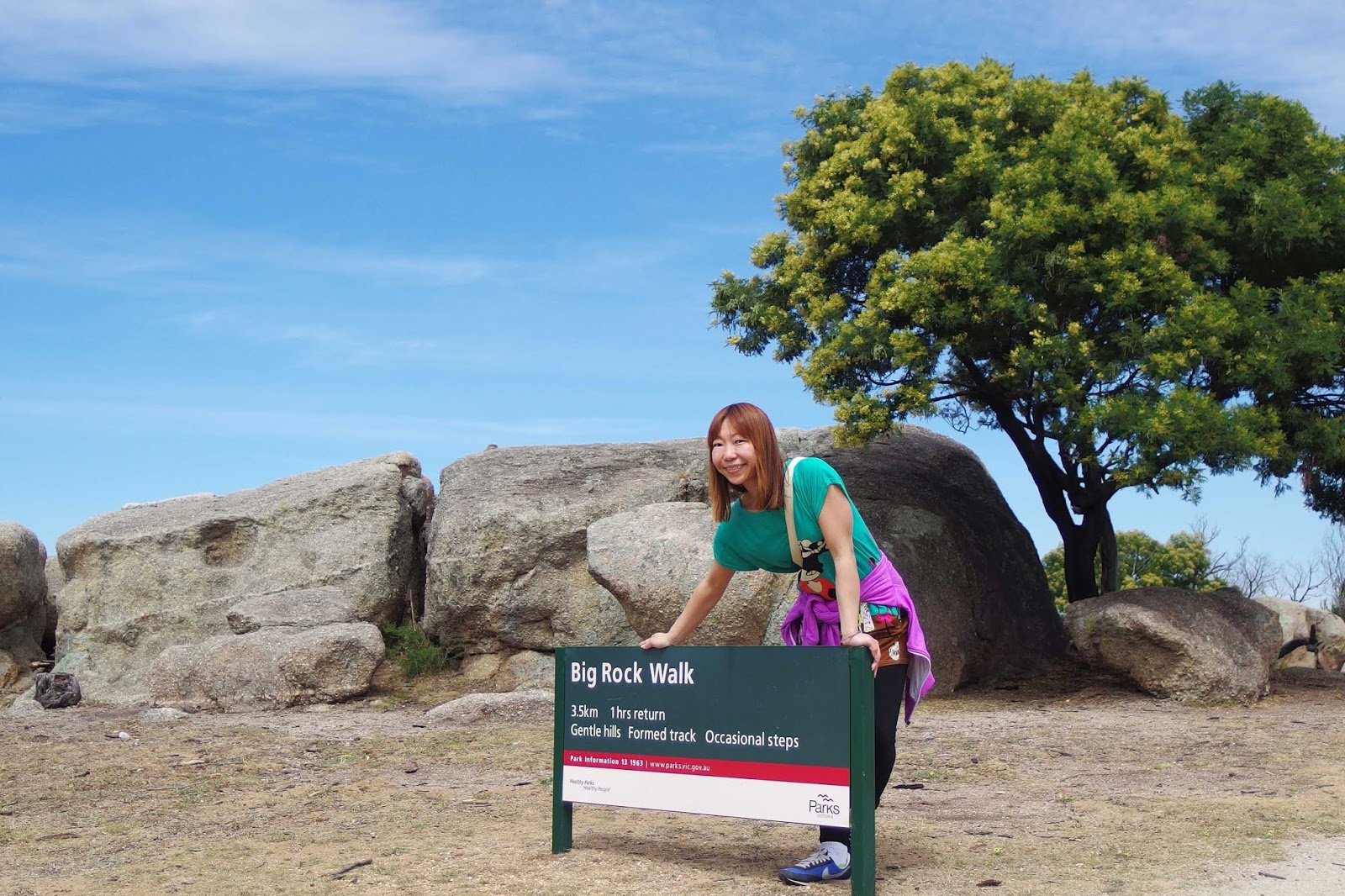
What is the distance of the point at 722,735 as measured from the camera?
526 centimetres

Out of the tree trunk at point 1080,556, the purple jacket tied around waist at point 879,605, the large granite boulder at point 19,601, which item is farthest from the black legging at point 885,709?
the large granite boulder at point 19,601

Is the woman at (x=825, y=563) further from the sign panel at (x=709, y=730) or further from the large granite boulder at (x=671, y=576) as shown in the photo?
the large granite boulder at (x=671, y=576)

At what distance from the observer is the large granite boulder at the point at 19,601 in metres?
16.6

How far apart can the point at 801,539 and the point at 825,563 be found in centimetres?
16

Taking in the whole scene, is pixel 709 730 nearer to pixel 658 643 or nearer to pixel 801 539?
pixel 658 643

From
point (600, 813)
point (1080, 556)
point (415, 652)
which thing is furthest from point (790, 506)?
point (1080, 556)

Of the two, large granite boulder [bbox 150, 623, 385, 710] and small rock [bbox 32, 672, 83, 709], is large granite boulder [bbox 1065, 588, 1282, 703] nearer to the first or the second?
large granite boulder [bbox 150, 623, 385, 710]

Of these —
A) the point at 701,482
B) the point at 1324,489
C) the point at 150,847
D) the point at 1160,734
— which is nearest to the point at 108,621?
the point at 701,482

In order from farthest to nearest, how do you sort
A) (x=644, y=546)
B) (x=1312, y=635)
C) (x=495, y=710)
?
(x=1312, y=635)
(x=644, y=546)
(x=495, y=710)

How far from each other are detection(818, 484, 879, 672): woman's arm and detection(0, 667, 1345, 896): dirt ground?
1124 millimetres

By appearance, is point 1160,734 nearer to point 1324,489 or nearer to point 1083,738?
point 1083,738

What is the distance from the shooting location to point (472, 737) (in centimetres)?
996

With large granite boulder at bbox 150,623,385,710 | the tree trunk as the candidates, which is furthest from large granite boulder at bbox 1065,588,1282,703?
large granite boulder at bbox 150,623,385,710

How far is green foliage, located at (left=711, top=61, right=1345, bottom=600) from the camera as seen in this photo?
1252 cm
